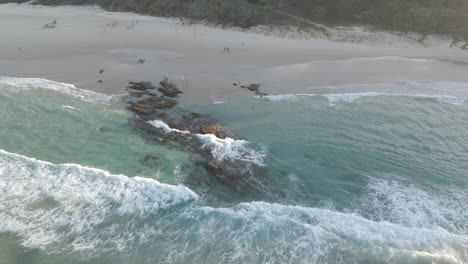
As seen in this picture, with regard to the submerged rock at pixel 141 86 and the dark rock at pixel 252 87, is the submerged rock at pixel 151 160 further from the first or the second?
the dark rock at pixel 252 87

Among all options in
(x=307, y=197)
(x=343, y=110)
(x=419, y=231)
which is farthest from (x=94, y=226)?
(x=343, y=110)

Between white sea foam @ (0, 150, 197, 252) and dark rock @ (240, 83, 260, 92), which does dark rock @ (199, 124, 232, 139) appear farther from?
dark rock @ (240, 83, 260, 92)

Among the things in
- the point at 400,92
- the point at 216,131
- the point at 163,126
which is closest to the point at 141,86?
the point at 163,126

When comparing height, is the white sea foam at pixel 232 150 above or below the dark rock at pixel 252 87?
below

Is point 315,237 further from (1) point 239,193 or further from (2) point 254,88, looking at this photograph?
(2) point 254,88

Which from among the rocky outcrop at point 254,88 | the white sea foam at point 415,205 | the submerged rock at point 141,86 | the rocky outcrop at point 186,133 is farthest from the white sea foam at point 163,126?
the white sea foam at point 415,205

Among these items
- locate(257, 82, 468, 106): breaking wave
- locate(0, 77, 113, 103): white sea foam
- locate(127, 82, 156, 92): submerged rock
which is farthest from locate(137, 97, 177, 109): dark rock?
locate(257, 82, 468, 106): breaking wave

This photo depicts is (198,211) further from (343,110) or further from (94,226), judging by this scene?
(343,110)
